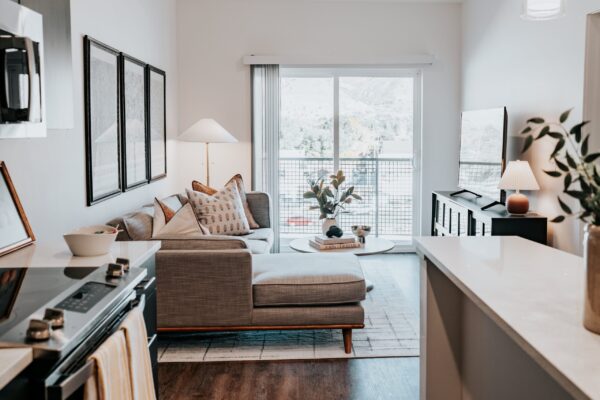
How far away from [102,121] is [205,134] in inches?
68.4

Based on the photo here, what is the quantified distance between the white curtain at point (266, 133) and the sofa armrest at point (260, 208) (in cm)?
80

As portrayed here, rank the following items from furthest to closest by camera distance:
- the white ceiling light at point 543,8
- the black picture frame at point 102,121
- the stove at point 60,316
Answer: the black picture frame at point 102,121
the white ceiling light at point 543,8
the stove at point 60,316

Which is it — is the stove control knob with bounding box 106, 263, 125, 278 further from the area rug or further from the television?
the television

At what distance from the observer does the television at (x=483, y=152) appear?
533cm

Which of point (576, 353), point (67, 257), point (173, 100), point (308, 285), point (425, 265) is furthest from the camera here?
Answer: point (173, 100)

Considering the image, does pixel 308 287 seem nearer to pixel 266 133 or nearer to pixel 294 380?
pixel 294 380

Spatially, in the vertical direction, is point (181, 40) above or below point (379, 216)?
above

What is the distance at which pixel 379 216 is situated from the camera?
7430mm

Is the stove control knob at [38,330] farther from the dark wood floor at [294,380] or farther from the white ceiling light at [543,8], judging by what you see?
the white ceiling light at [543,8]

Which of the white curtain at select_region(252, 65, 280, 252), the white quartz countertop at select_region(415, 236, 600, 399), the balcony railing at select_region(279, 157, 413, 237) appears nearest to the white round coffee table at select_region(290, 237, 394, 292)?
the white curtain at select_region(252, 65, 280, 252)

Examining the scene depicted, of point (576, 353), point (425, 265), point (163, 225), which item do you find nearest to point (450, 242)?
point (425, 265)

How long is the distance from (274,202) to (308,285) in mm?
3323

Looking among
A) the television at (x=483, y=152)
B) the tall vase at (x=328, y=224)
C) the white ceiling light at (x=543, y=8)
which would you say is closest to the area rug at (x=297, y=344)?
the tall vase at (x=328, y=224)

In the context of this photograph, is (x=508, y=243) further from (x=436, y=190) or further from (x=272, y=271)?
(x=436, y=190)
